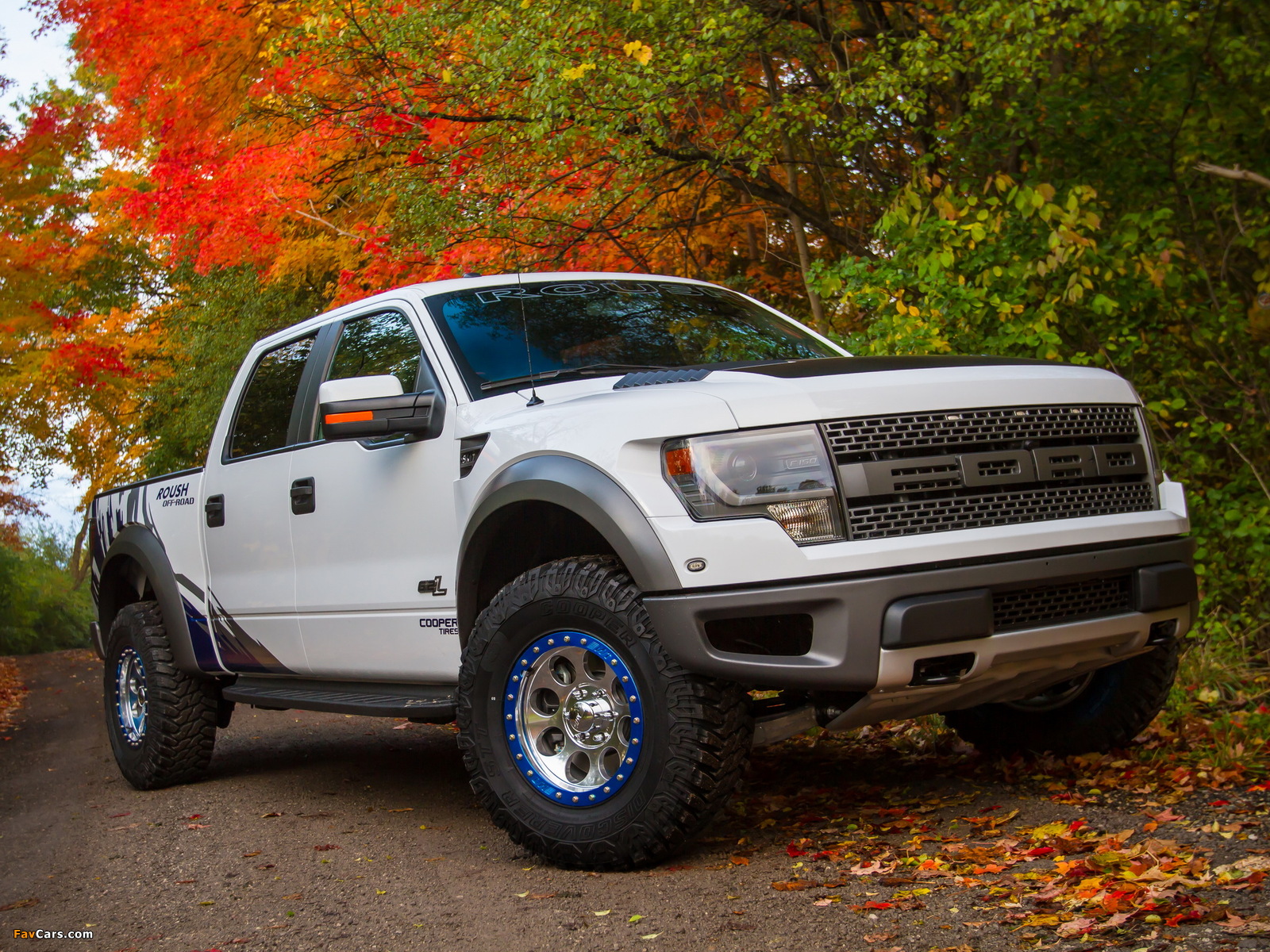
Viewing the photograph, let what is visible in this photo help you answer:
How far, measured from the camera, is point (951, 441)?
3.95 m

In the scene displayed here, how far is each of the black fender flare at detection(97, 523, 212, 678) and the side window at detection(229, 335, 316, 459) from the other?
2.49 feet

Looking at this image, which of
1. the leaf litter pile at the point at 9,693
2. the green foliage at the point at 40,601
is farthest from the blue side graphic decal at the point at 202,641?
the green foliage at the point at 40,601

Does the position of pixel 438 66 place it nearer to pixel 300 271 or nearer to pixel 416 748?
pixel 416 748

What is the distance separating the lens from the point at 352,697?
5.18 m

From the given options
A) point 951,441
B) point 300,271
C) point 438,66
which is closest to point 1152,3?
point 951,441

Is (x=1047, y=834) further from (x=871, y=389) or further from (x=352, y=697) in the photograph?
(x=352, y=697)

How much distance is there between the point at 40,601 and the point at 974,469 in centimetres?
2251

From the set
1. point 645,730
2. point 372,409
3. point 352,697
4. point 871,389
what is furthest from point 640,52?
point 645,730

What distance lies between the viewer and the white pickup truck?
378cm

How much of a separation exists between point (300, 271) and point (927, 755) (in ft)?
40.6

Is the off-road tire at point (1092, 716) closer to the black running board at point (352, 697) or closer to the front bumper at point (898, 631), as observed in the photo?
the front bumper at point (898, 631)

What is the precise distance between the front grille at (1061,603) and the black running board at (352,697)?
6.25 ft

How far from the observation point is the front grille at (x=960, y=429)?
3.82 m

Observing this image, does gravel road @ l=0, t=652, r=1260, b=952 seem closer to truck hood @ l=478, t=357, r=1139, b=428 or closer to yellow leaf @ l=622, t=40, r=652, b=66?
truck hood @ l=478, t=357, r=1139, b=428
